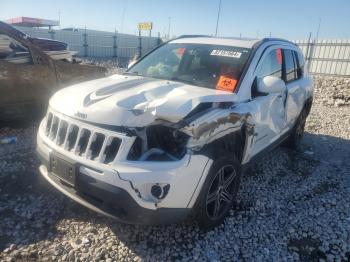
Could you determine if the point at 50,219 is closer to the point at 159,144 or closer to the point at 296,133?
the point at 159,144

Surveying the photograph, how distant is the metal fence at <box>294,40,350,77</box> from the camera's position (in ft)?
40.8

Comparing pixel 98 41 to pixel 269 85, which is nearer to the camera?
pixel 269 85

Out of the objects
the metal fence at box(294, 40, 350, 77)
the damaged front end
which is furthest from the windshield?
the metal fence at box(294, 40, 350, 77)

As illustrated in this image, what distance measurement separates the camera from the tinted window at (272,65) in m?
3.73

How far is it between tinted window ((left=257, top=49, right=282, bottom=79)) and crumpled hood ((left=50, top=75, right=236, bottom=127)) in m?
0.84

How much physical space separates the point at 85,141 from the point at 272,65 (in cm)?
261

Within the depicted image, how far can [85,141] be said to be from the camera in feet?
8.64

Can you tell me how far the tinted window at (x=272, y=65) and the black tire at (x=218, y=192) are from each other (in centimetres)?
121

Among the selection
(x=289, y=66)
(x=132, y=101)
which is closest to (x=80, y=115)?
(x=132, y=101)

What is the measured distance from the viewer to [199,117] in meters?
2.65

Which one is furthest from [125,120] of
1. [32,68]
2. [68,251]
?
[32,68]

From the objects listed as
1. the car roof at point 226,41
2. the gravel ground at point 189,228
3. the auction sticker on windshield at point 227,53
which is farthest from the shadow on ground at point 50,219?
the car roof at point 226,41

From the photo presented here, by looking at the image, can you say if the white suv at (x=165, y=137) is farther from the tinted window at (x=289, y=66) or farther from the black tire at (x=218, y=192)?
the tinted window at (x=289, y=66)

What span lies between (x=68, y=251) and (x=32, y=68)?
342cm
